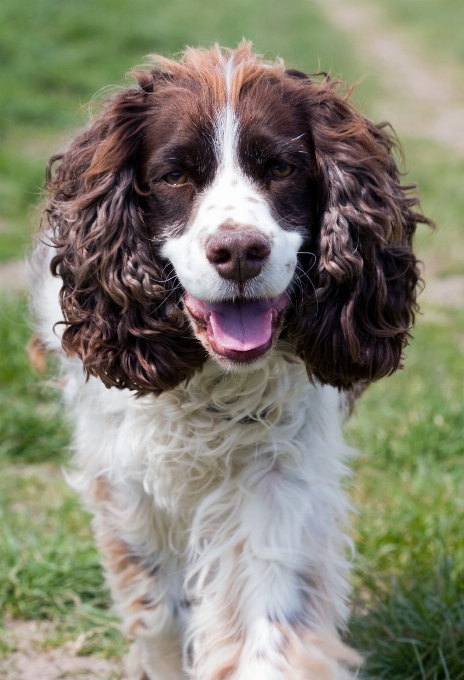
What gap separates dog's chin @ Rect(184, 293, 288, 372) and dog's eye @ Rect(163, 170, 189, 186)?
355 mm

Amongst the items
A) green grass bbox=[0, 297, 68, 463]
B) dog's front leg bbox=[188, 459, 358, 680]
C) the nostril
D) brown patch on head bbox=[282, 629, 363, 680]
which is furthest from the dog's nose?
green grass bbox=[0, 297, 68, 463]

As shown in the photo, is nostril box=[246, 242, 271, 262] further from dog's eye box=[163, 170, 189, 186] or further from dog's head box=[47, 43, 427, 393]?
dog's eye box=[163, 170, 189, 186]

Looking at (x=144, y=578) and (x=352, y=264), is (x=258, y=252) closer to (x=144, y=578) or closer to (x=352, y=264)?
(x=352, y=264)

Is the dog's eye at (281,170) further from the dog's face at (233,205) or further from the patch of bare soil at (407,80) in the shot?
the patch of bare soil at (407,80)

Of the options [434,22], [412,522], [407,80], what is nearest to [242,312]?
[412,522]

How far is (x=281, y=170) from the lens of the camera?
10.4ft

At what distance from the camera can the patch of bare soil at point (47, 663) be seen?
394 cm

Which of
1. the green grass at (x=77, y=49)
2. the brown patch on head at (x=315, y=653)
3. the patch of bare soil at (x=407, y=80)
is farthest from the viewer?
the patch of bare soil at (x=407, y=80)

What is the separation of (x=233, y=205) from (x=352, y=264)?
44cm

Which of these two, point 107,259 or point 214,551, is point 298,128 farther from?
point 214,551

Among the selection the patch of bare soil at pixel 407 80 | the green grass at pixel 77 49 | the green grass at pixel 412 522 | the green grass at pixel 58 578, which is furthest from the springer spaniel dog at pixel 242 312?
the patch of bare soil at pixel 407 80

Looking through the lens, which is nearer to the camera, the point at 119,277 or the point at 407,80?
the point at 119,277

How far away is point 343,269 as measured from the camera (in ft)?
10.4

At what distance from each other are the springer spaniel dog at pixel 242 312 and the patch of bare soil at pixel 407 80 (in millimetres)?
9468
